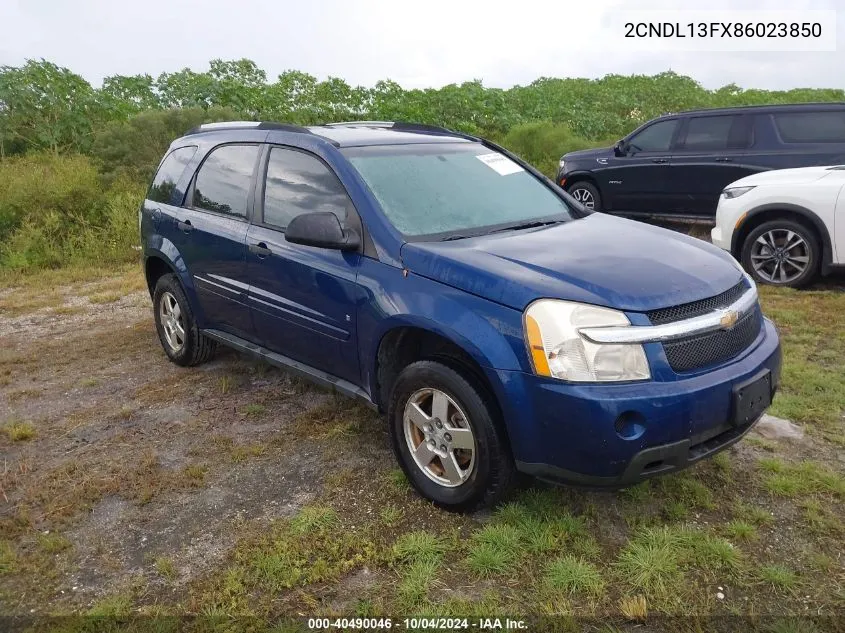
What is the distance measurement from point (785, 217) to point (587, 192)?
4100 mm

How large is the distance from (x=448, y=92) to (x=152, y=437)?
17146 millimetres

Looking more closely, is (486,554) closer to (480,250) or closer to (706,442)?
(706,442)

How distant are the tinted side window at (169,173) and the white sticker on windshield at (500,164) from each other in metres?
2.18

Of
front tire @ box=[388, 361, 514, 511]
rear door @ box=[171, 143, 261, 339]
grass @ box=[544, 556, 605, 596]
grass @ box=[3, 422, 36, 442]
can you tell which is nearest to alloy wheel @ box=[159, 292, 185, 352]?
rear door @ box=[171, 143, 261, 339]

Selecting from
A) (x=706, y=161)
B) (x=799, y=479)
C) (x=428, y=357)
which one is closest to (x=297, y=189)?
(x=428, y=357)

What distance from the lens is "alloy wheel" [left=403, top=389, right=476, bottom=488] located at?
10.4 ft

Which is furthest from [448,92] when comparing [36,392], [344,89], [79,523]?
[79,523]

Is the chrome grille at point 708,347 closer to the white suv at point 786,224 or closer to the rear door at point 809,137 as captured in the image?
the white suv at point 786,224

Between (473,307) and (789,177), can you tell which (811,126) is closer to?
(789,177)

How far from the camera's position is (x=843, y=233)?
21.1ft

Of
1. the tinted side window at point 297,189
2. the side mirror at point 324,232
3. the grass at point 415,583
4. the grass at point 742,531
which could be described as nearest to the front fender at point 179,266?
the tinted side window at point 297,189

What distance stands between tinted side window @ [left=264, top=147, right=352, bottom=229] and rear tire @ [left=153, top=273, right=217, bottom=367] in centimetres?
136

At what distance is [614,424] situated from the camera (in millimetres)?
2725

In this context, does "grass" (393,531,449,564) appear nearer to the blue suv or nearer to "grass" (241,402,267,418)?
the blue suv
